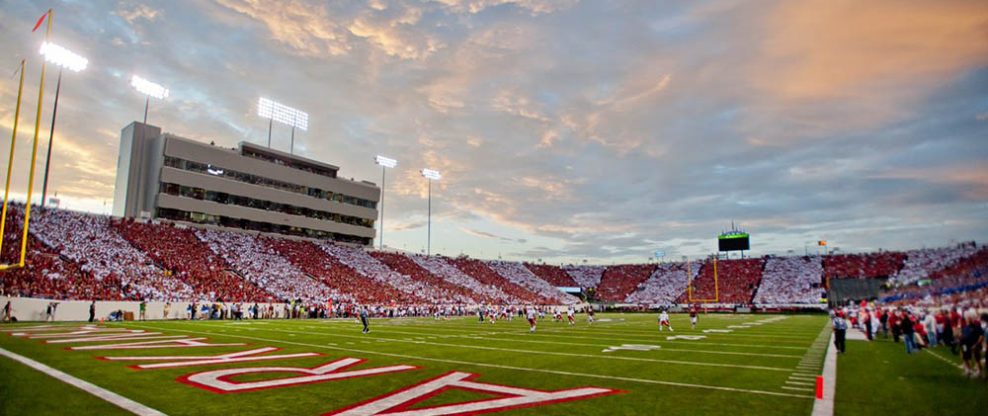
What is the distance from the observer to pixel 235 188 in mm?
55031

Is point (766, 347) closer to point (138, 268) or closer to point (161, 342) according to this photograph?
point (161, 342)

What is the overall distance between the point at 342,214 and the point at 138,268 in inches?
1172

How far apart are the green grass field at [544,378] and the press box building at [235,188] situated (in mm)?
37381

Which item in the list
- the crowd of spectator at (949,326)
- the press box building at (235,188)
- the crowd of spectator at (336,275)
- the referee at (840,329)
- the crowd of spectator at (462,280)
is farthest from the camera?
the crowd of spectator at (462,280)

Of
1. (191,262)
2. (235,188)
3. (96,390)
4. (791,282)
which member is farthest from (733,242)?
(96,390)

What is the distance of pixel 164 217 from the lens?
5038 cm

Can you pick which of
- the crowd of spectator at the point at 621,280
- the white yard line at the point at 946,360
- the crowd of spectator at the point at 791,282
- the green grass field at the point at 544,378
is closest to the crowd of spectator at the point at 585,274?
the crowd of spectator at the point at 621,280

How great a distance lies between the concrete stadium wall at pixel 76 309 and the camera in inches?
1093

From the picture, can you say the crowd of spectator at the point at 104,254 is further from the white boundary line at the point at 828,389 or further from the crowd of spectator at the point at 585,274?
the crowd of spectator at the point at 585,274

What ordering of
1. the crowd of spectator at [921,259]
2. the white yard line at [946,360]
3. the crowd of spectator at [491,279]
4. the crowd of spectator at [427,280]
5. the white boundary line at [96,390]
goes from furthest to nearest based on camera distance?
the crowd of spectator at [491,279] → the crowd of spectator at [921,259] → the crowd of spectator at [427,280] → the white yard line at [946,360] → the white boundary line at [96,390]

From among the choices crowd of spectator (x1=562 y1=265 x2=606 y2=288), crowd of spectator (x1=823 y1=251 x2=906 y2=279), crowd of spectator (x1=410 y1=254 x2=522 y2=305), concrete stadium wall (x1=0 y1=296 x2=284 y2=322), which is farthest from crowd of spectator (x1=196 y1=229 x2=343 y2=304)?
crowd of spectator (x1=823 y1=251 x2=906 y2=279)

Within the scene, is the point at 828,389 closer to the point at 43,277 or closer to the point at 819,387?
Answer: the point at 819,387

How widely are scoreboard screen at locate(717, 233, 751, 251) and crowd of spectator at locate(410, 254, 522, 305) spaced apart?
32113 mm

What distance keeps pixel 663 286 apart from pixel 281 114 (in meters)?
55.7
